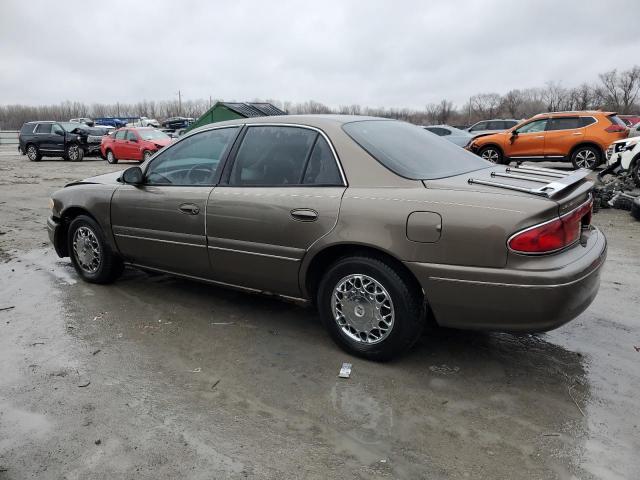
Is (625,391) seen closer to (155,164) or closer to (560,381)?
(560,381)

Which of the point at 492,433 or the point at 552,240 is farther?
the point at 552,240

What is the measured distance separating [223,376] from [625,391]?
247 cm

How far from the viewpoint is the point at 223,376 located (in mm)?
3318

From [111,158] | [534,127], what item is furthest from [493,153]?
[111,158]

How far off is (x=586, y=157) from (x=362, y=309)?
42.6 ft

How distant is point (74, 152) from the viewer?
22.2 metres

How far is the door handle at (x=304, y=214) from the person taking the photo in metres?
3.42

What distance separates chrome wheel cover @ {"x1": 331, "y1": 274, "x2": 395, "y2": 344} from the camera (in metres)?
3.31

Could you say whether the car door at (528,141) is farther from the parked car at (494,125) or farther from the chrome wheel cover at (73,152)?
the chrome wheel cover at (73,152)

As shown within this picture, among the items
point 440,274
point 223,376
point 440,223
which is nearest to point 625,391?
point 440,274

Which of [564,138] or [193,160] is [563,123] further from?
[193,160]

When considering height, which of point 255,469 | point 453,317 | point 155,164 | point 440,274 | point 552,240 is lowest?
point 255,469

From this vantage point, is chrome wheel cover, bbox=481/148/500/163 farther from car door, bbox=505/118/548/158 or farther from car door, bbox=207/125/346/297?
car door, bbox=207/125/346/297

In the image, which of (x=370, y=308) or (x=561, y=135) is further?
(x=561, y=135)
